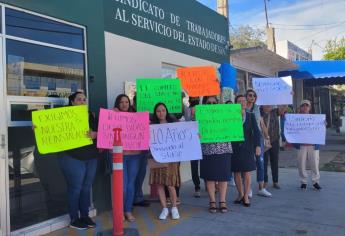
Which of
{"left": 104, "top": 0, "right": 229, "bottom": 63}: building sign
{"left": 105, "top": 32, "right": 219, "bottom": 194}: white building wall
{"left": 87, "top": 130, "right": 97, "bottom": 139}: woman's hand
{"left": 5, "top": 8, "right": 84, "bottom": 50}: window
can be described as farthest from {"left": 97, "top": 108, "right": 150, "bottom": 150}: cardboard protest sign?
{"left": 104, "top": 0, "right": 229, "bottom": 63}: building sign

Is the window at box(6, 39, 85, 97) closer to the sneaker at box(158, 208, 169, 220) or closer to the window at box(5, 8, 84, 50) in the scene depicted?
the window at box(5, 8, 84, 50)

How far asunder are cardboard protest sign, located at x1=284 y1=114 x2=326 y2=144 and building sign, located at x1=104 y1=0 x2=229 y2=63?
2.81m

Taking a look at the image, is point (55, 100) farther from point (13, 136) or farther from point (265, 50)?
point (265, 50)

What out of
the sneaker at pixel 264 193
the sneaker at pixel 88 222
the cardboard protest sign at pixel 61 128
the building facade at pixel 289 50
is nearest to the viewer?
the cardboard protest sign at pixel 61 128

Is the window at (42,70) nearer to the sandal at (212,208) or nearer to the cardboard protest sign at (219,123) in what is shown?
the cardboard protest sign at (219,123)

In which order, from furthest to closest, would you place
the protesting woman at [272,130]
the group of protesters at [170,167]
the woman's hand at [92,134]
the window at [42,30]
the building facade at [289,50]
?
the building facade at [289,50] → the protesting woman at [272,130] → the group of protesters at [170,167] → the woman's hand at [92,134] → the window at [42,30]

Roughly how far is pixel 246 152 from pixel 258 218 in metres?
1.08

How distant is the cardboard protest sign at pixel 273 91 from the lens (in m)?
7.97

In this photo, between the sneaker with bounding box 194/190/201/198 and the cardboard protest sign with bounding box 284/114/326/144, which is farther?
the cardboard protest sign with bounding box 284/114/326/144

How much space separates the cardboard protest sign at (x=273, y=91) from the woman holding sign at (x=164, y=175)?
8.90 feet

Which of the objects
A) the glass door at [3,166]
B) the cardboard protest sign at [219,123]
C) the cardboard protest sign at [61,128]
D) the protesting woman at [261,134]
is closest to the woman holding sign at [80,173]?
the cardboard protest sign at [61,128]

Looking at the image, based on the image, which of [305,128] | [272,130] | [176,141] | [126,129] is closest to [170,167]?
[176,141]

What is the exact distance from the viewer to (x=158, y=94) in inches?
251

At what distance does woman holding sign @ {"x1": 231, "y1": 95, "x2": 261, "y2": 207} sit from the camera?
6383 millimetres
